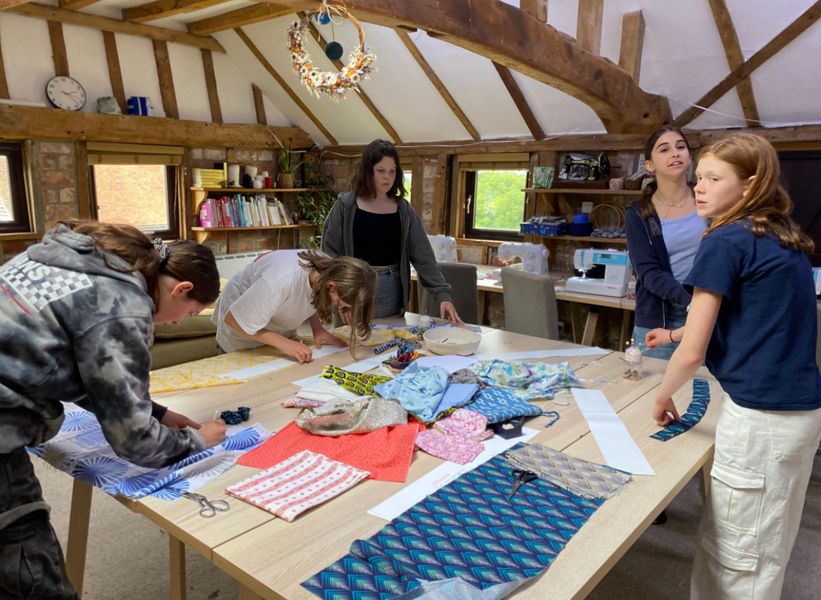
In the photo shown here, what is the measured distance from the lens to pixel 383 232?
276cm

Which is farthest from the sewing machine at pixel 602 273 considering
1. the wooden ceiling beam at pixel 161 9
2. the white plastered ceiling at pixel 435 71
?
the wooden ceiling beam at pixel 161 9

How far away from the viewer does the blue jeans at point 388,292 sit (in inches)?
109

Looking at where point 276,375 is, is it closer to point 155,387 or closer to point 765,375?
point 155,387

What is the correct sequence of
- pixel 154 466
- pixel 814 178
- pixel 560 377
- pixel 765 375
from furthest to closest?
1. pixel 814 178
2. pixel 560 377
3. pixel 765 375
4. pixel 154 466

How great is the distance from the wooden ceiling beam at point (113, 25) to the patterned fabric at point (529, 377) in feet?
16.5

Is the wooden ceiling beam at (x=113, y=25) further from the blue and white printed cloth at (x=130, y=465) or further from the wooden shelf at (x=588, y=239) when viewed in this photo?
the blue and white printed cloth at (x=130, y=465)

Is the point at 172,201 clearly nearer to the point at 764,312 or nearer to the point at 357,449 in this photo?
the point at 357,449

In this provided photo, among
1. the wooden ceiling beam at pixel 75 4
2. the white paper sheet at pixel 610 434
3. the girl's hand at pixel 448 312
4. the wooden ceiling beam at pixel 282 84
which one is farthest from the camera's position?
the wooden ceiling beam at pixel 282 84

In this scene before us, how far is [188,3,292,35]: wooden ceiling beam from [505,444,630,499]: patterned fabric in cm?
467

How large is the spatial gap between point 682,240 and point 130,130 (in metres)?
5.25

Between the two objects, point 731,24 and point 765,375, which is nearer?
point 765,375

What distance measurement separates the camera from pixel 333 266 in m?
1.93

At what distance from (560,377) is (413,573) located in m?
1.06

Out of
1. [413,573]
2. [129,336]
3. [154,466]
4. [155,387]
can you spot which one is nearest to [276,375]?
[155,387]
